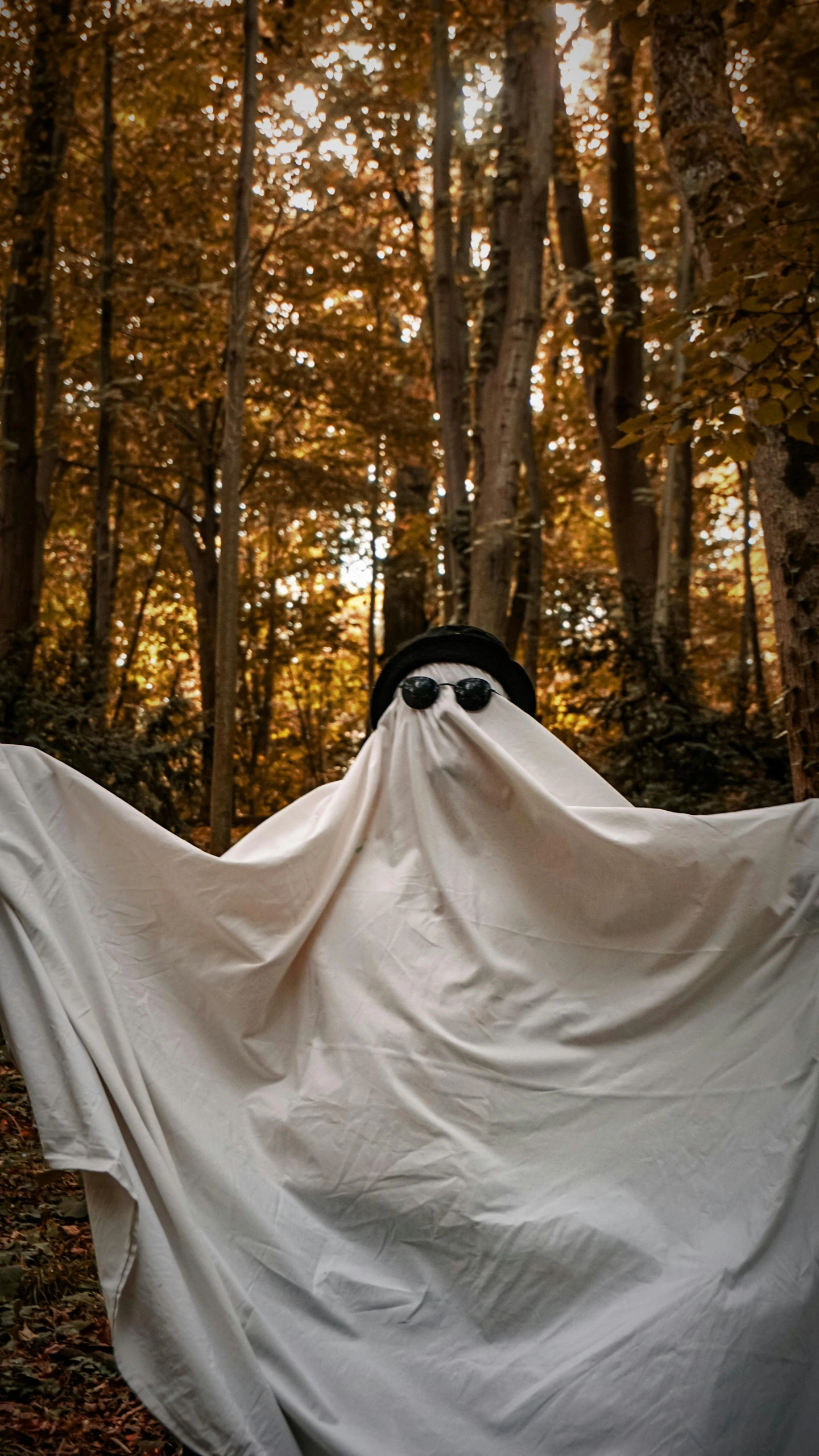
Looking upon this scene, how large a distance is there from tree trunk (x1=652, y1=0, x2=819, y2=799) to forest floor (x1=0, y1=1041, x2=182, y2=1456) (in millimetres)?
3289

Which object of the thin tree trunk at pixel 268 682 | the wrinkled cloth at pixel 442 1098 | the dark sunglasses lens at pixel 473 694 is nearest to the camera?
the wrinkled cloth at pixel 442 1098

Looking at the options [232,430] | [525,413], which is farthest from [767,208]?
[525,413]

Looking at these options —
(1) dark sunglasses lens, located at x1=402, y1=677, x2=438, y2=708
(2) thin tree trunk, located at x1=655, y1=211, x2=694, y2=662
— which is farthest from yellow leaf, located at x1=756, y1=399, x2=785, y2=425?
(2) thin tree trunk, located at x1=655, y1=211, x2=694, y2=662

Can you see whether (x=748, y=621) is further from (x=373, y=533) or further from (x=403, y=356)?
(x=403, y=356)

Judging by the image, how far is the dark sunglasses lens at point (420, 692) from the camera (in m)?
3.61

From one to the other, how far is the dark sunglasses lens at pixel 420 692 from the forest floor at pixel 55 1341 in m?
1.65

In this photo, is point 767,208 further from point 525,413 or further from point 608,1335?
point 525,413

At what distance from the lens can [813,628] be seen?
4852 millimetres

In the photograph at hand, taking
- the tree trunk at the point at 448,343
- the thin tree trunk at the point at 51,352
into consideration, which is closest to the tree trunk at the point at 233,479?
the tree trunk at the point at 448,343

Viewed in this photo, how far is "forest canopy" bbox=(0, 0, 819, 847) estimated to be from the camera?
4.93 metres

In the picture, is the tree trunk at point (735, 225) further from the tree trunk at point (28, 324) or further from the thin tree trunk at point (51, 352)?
the thin tree trunk at point (51, 352)

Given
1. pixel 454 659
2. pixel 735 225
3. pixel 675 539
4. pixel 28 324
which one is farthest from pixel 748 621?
pixel 454 659

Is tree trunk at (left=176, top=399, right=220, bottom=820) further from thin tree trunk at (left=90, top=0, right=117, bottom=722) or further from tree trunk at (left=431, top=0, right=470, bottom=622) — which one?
tree trunk at (left=431, top=0, right=470, bottom=622)

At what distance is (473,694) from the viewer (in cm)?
361
